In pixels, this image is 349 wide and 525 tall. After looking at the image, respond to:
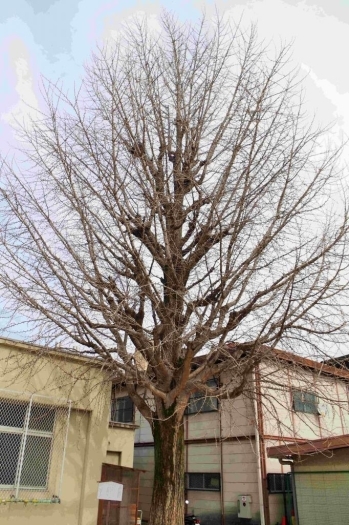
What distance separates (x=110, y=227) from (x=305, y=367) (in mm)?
3998

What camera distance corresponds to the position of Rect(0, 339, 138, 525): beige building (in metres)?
7.18

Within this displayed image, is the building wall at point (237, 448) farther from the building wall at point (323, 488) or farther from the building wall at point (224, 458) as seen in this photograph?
the building wall at point (323, 488)

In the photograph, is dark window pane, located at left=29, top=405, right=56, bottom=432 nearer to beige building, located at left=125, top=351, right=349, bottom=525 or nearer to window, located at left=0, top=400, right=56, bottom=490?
window, located at left=0, top=400, right=56, bottom=490

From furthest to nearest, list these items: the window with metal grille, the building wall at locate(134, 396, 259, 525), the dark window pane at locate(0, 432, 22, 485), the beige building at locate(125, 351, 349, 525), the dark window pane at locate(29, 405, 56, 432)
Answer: the building wall at locate(134, 396, 259, 525) → the window with metal grille → the beige building at locate(125, 351, 349, 525) → the dark window pane at locate(29, 405, 56, 432) → the dark window pane at locate(0, 432, 22, 485)

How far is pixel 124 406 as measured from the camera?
58.8ft

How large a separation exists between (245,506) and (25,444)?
7483mm

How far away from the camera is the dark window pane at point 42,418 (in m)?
7.71

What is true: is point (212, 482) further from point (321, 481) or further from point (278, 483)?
point (321, 481)

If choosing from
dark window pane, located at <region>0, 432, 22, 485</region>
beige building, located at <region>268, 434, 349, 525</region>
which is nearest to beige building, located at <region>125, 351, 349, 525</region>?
beige building, located at <region>268, 434, 349, 525</region>

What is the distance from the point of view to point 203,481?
14.0 meters

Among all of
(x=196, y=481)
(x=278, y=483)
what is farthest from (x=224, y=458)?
(x=278, y=483)

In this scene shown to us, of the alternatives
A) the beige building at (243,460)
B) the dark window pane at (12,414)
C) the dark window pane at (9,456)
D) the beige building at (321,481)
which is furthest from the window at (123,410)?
the dark window pane at (9,456)

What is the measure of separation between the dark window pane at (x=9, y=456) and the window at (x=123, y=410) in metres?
10.5

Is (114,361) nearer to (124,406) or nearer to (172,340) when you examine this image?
(172,340)
